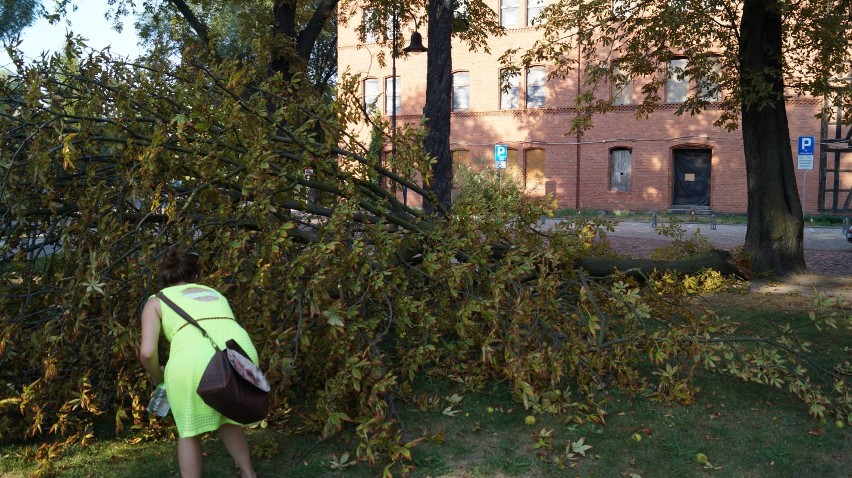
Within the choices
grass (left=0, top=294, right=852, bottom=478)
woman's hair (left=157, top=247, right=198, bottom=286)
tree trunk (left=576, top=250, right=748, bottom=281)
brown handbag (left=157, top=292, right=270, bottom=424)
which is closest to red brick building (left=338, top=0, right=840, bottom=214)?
tree trunk (left=576, top=250, right=748, bottom=281)

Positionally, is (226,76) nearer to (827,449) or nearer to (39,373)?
(39,373)

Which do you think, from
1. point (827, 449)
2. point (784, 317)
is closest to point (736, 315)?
point (784, 317)

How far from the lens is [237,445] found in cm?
427

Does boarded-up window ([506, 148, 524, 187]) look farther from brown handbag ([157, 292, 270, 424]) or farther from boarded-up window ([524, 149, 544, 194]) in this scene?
brown handbag ([157, 292, 270, 424])

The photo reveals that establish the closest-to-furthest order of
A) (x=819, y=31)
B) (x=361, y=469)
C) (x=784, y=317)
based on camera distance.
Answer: (x=361, y=469) < (x=784, y=317) < (x=819, y=31)

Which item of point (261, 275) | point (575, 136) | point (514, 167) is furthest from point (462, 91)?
point (261, 275)

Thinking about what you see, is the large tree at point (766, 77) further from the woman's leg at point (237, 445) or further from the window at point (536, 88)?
the window at point (536, 88)

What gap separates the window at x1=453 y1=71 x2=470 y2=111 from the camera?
36531 mm

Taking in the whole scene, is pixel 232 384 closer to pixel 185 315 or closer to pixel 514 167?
pixel 185 315

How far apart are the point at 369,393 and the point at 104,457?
1.67 metres

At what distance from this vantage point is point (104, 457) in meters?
5.00

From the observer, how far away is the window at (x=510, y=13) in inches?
1382

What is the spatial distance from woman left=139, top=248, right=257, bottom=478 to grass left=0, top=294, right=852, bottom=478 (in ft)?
2.72

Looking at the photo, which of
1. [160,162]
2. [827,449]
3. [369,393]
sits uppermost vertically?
[160,162]
